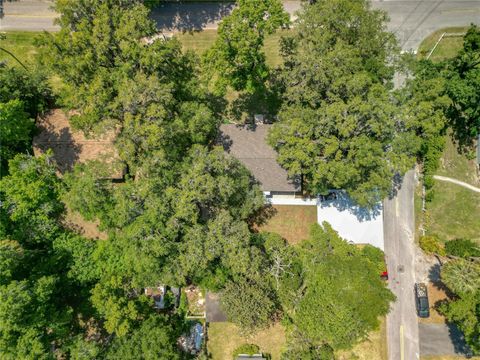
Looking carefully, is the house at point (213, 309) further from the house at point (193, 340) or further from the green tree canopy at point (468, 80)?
the green tree canopy at point (468, 80)

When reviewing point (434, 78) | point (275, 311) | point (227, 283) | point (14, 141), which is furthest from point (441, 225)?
point (14, 141)

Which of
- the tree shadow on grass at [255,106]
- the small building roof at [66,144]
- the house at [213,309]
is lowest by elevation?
the house at [213,309]

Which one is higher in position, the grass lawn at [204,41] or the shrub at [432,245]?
the grass lawn at [204,41]

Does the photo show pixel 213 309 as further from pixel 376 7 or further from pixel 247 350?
pixel 376 7

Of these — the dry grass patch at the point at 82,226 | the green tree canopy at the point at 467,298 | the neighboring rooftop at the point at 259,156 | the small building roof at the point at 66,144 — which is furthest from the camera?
the dry grass patch at the point at 82,226

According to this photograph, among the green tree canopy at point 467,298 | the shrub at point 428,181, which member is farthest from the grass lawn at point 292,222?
the green tree canopy at point 467,298

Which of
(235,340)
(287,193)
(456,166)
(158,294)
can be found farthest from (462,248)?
(158,294)
